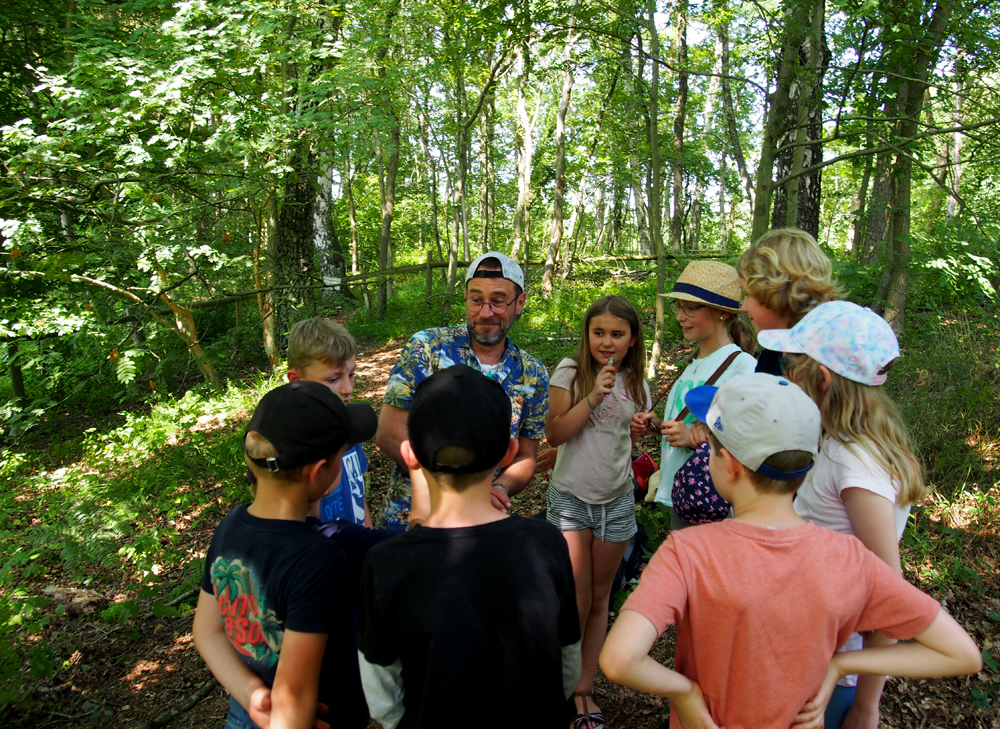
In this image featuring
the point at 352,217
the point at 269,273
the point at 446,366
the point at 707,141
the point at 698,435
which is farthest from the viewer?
the point at 707,141

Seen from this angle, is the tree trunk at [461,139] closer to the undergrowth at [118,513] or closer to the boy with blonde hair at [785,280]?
the undergrowth at [118,513]

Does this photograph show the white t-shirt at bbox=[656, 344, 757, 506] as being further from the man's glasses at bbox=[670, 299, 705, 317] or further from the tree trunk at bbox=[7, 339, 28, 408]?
the tree trunk at bbox=[7, 339, 28, 408]

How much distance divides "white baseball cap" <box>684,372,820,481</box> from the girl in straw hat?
3.46 feet

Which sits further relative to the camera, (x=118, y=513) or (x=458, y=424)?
(x=118, y=513)

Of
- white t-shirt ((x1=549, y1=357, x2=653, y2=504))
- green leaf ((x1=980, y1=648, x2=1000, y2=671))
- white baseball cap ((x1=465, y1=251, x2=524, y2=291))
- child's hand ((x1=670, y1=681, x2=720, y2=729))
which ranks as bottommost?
green leaf ((x1=980, y1=648, x2=1000, y2=671))

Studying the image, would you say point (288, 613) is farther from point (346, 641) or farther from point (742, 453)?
point (742, 453)

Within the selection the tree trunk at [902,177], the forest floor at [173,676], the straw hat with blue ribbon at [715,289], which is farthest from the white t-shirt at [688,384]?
Answer: the tree trunk at [902,177]

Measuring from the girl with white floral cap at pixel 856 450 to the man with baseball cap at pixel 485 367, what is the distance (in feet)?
3.77

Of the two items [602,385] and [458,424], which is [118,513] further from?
[458,424]

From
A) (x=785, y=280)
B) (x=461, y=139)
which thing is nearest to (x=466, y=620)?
(x=785, y=280)

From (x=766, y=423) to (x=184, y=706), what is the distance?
10.6 ft

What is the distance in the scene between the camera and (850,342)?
1.68 meters

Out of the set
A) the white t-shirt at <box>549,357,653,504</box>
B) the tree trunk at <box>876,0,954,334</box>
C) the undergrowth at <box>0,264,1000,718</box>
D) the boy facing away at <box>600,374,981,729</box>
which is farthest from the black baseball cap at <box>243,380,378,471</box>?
the tree trunk at <box>876,0,954,334</box>

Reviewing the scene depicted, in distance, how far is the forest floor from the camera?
2.81 m
